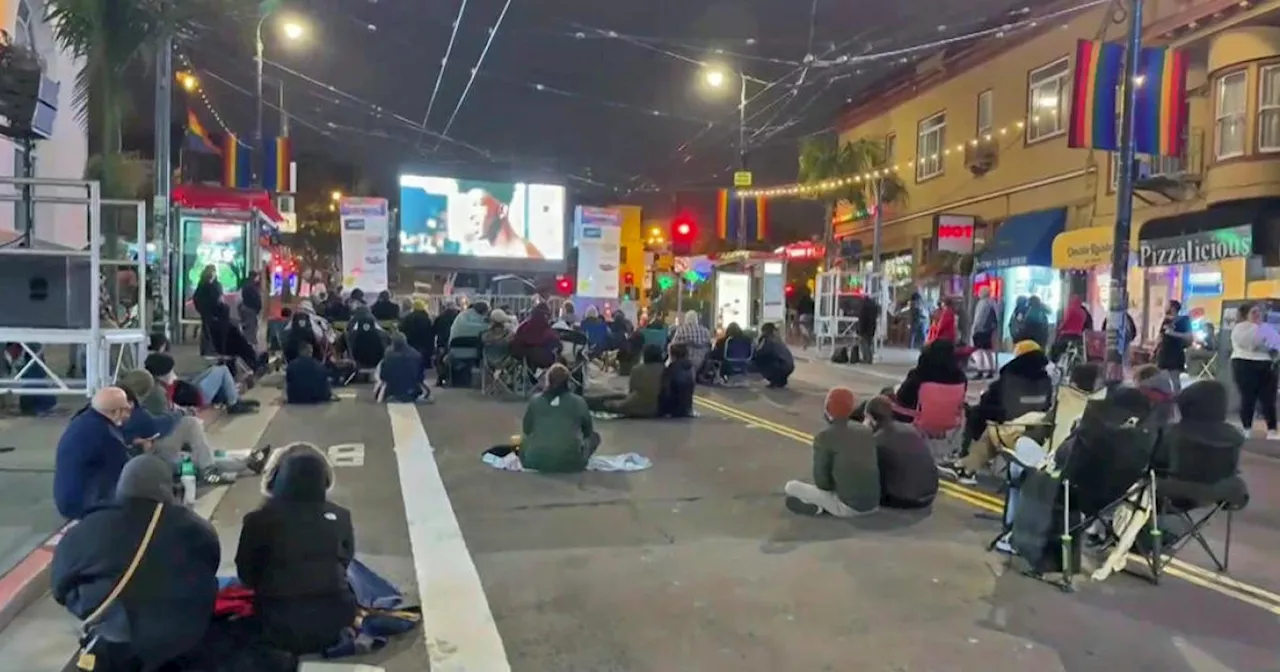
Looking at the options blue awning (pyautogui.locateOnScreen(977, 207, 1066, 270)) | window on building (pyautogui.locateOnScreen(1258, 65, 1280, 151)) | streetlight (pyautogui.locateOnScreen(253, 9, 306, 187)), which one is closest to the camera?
window on building (pyautogui.locateOnScreen(1258, 65, 1280, 151))

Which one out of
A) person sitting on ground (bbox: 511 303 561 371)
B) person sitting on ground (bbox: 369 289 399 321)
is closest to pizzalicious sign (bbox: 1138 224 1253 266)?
person sitting on ground (bbox: 511 303 561 371)

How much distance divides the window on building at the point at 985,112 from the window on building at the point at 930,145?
7.24 feet

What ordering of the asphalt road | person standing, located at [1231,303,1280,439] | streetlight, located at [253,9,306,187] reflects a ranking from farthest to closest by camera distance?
streetlight, located at [253,9,306,187] < person standing, located at [1231,303,1280,439] < the asphalt road

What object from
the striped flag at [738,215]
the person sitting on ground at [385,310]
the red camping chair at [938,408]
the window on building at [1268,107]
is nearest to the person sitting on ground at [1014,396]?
A: the red camping chair at [938,408]

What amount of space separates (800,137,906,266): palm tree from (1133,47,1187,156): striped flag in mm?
18198

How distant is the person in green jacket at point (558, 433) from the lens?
10109 millimetres

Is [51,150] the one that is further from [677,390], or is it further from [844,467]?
[844,467]

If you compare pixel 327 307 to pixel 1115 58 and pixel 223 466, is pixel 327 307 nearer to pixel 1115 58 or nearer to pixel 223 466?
pixel 223 466

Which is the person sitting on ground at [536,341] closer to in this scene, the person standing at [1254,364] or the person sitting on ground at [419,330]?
the person sitting on ground at [419,330]

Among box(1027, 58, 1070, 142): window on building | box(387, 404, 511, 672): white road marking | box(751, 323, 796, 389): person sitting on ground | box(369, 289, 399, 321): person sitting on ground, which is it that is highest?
box(1027, 58, 1070, 142): window on building

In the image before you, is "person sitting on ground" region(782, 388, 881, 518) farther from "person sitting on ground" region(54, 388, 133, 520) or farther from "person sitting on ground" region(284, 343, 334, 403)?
"person sitting on ground" region(284, 343, 334, 403)

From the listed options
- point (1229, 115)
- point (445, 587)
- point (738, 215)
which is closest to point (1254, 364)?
point (1229, 115)

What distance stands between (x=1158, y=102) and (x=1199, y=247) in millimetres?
5174

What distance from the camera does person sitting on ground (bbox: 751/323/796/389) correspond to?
19656 mm
